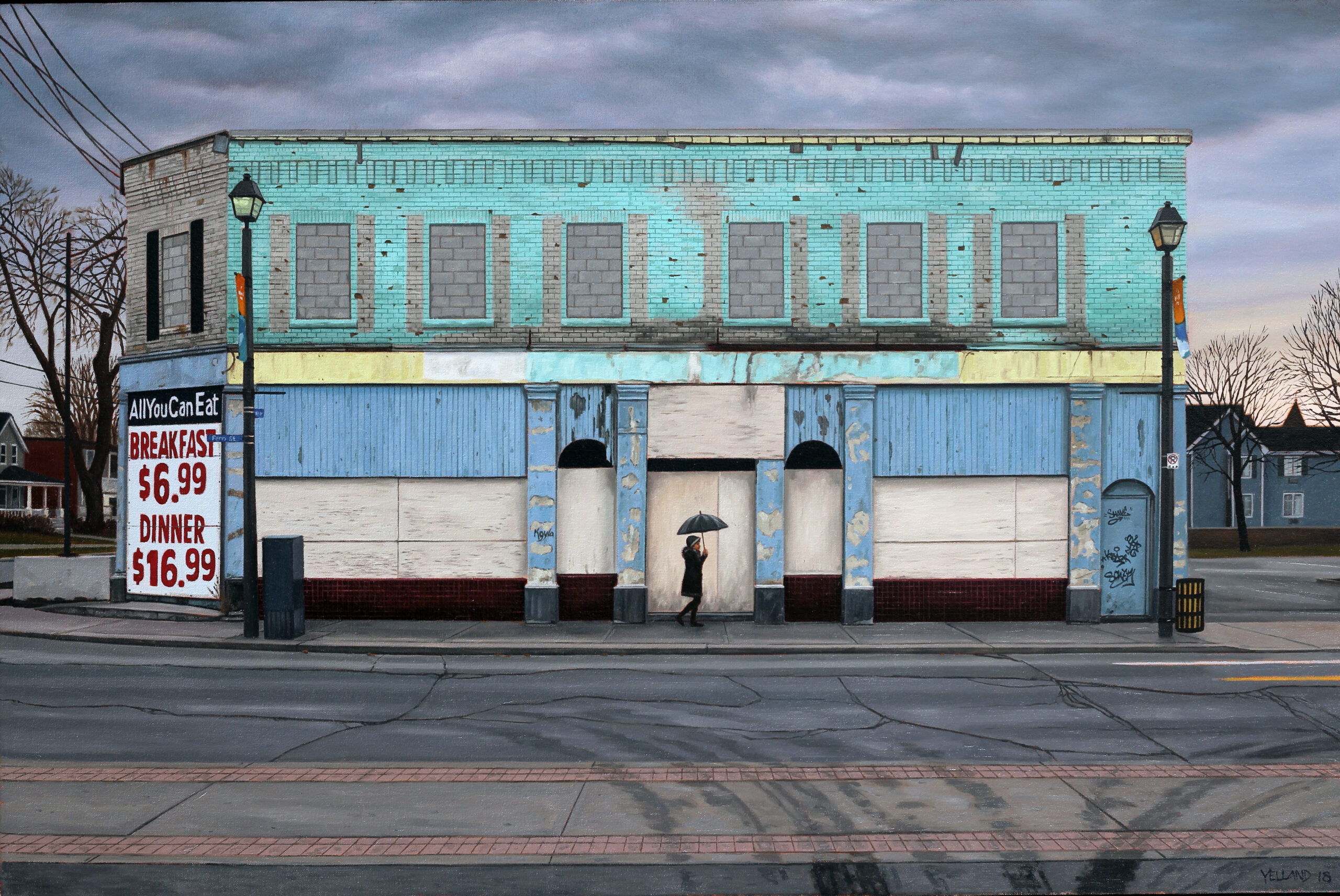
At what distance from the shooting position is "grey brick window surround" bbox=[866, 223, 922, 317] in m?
20.5

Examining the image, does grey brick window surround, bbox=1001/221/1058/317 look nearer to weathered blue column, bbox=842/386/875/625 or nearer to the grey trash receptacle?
weathered blue column, bbox=842/386/875/625

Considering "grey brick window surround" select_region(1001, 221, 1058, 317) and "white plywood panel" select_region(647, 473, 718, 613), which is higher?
"grey brick window surround" select_region(1001, 221, 1058, 317)

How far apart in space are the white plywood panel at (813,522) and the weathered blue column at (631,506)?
2.75 metres

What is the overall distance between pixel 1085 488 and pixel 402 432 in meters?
12.9

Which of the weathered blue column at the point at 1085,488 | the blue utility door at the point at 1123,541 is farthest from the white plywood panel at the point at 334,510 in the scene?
the blue utility door at the point at 1123,541

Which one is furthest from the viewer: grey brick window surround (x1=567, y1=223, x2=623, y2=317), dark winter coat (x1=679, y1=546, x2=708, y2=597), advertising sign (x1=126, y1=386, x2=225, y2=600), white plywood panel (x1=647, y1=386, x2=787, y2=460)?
advertising sign (x1=126, y1=386, x2=225, y2=600)

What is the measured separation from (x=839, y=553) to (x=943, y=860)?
13043mm

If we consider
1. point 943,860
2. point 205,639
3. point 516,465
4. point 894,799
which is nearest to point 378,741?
point 894,799

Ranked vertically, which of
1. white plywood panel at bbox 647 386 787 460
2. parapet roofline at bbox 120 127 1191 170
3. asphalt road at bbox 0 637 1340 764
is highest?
parapet roofline at bbox 120 127 1191 170

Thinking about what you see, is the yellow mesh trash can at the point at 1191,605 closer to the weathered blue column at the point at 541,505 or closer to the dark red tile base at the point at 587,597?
the dark red tile base at the point at 587,597

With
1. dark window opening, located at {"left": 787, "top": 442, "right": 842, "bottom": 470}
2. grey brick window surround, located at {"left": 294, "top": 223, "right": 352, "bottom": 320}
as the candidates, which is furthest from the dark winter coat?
grey brick window surround, located at {"left": 294, "top": 223, "right": 352, "bottom": 320}

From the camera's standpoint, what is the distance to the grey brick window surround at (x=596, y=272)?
20.5 metres

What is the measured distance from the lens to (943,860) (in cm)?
735

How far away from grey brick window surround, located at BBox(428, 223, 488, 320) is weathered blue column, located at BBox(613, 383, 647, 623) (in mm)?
3291
